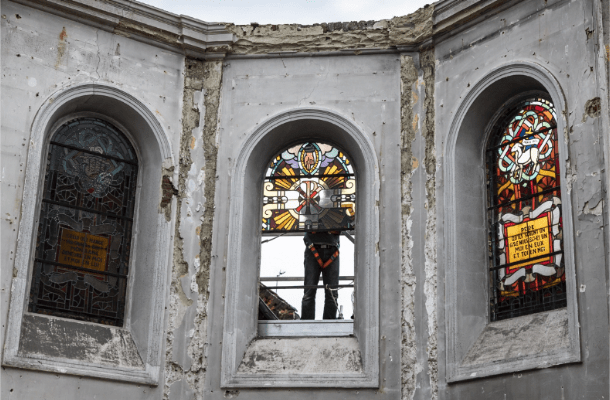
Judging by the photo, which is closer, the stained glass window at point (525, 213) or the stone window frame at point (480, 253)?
the stone window frame at point (480, 253)

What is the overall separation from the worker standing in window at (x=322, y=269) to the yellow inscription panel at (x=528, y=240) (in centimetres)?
186

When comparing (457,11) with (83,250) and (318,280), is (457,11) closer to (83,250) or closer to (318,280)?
(318,280)

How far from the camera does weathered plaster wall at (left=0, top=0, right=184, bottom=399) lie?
8.55m

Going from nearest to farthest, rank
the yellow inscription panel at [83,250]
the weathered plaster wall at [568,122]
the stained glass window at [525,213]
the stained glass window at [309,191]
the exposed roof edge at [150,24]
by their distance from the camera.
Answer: the weathered plaster wall at [568,122] → the stained glass window at [525,213] → the yellow inscription panel at [83,250] → the exposed roof edge at [150,24] → the stained glass window at [309,191]

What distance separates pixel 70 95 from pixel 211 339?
281cm

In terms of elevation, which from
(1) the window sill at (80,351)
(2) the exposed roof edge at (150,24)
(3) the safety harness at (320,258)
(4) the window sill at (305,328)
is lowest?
(1) the window sill at (80,351)

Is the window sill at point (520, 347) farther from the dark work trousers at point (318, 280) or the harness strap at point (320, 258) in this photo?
the harness strap at point (320, 258)

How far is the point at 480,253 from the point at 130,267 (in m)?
3.48

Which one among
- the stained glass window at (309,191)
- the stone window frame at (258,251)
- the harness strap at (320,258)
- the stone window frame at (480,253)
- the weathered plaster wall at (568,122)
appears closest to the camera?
the weathered plaster wall at (568,122)

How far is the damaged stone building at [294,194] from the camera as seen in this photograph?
27.9ft

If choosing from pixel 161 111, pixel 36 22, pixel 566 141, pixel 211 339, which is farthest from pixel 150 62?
pixel 566 141

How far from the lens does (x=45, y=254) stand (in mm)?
9164

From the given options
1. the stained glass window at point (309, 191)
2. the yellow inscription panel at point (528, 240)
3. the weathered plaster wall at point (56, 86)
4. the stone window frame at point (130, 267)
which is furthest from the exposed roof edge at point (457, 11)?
the stone window frame at point (130, 267)

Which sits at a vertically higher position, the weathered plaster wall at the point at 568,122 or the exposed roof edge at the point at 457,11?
the exposed roof edge at the point at 457,11
